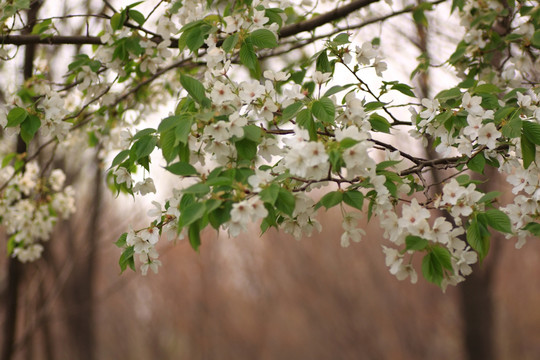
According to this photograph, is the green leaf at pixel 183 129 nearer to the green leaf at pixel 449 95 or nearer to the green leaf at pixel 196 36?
the green leaf at pixel 196 36

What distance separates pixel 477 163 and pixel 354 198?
1.52 ft

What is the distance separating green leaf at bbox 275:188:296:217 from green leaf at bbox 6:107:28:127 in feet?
3.19

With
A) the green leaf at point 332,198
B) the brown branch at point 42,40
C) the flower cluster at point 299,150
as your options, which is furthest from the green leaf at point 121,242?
the brown branch at point 42,40

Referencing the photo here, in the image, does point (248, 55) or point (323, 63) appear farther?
point (323, 63)

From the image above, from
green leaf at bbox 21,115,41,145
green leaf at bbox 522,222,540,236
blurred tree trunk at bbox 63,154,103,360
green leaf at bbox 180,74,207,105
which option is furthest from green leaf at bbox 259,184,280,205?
blurred tree trunk at bbox 63,154,103,360

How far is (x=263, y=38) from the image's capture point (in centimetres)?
159

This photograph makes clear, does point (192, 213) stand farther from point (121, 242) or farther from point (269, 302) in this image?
point (269, 302)

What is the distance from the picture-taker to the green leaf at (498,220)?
1323 millimetres

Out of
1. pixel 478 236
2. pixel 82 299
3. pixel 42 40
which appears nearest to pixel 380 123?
pixel 478 236

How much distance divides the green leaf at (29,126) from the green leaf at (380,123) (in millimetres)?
1061

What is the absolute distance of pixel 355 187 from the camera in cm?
138

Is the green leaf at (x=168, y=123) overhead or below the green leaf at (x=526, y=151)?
overhead

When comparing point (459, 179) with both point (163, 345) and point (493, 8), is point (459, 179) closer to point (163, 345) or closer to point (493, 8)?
point (493, 8)

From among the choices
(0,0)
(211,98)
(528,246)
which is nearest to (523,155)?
(211,98)
